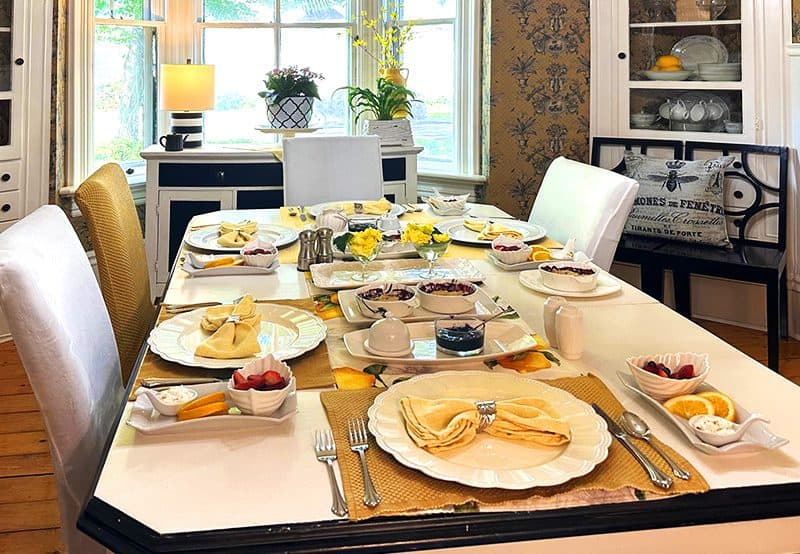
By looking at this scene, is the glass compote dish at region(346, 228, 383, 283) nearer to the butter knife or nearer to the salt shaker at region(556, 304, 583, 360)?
the salt shaker at region(556, 304, 583, 360)

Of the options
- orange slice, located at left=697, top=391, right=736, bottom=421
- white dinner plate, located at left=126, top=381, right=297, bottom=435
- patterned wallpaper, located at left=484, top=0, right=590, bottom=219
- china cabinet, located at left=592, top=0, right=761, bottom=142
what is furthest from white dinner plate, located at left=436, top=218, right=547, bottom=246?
china cabinet, located at left=592, top=0, right=761, bottom=142

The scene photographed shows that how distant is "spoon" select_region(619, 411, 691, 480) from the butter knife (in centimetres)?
1

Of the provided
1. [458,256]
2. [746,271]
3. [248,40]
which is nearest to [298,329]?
[458,256]

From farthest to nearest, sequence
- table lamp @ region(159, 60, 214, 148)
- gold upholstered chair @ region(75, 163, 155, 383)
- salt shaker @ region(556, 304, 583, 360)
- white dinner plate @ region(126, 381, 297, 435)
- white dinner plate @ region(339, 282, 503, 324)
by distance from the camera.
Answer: table lamp @ region(159, 60, 214, 148)
gold upholstered chair @ region(75, 163, 155, 383)
white dinner plate @ region(339, 282, 503, 324)
salt shaker @ region(556, 304, 583, 360)
white dinner plate @ region(126, 381, 297, 435)

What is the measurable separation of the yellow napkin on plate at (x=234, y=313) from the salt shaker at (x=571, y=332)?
560 millimetres

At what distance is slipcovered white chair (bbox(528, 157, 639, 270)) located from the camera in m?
2.15

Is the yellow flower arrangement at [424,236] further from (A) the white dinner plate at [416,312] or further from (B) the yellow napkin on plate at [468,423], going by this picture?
(B) the yellow napkin on plate at [468,423]

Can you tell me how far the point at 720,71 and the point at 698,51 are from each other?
171mm

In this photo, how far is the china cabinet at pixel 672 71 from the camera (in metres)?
3.63

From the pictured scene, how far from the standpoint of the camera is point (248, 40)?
4434mm

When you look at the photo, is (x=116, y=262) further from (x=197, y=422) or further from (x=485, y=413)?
(x=485, y=413)

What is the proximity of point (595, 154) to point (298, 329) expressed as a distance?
283 centimetres

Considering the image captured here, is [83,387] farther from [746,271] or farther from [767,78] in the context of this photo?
[767,78]

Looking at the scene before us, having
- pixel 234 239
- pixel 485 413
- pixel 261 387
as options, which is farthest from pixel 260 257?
pixel 485 413
